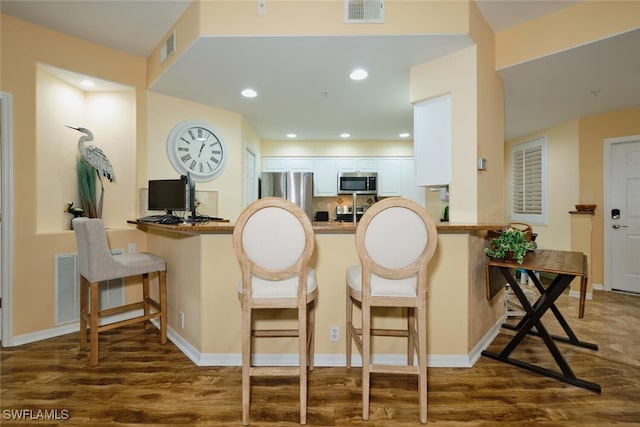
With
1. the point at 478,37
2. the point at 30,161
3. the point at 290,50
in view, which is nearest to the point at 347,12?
the point at 290,50

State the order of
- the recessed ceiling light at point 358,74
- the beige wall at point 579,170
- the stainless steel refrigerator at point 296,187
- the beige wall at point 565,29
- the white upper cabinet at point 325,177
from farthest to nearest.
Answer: the white upper cabinet at point 325,177
the stainless steel refrigerator at point 296,187
the beige wall at point 579,170
the recessed ceiling light at point 358,74
the beige wall at point 565,29

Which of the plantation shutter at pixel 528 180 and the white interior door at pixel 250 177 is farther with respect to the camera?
the plantation shutter at pixel 528 180

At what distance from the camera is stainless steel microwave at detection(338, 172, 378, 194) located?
206 inches

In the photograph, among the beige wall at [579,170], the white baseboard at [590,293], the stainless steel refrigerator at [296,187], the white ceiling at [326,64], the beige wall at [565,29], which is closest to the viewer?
the beige wall at [565,29]

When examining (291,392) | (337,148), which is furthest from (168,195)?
(337,148)

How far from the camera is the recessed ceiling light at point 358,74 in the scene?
8.42ft

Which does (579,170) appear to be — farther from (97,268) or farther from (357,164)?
(97,268)

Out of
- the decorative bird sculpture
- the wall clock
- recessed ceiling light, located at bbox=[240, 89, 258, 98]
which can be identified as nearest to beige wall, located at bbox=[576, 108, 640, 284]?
recessed ceiling light, located at bbox=[240, 89, 258, 98]

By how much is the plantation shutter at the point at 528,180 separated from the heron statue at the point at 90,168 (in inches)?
232

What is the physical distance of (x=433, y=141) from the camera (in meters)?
2.44

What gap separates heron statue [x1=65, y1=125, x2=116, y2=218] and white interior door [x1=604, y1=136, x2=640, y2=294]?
19.8 ft

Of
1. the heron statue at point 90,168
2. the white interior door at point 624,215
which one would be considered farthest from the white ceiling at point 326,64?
the heron statue at point 90,168

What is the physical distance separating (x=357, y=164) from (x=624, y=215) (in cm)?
381

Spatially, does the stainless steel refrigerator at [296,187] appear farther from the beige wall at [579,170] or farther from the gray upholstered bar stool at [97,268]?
the beige wall at [579,170]
